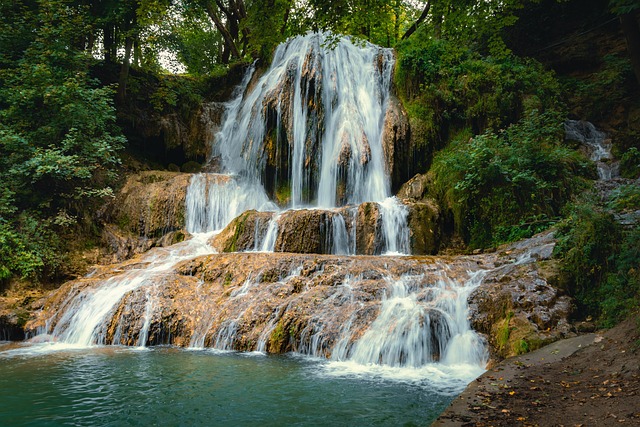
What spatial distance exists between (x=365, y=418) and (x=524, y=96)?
44.9ft

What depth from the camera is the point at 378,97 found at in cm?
1614

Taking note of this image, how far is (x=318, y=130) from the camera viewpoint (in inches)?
602

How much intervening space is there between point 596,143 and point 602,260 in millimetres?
11111

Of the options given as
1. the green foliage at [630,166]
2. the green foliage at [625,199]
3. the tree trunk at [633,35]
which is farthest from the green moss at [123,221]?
the green foliage at [630,166]

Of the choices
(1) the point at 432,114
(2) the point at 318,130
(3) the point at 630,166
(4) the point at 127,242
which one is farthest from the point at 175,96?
(3) the point at 630,166

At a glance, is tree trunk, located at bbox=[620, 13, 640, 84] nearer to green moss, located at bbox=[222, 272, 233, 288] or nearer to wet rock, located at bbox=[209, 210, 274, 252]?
green moss, located at bbox=[222, 272, 233, 288]

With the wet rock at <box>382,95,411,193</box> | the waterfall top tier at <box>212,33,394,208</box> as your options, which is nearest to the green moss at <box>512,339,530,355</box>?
the waterfall top tier at <box>212,33,394,208</box>

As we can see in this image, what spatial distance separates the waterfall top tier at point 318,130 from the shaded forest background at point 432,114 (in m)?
1.25

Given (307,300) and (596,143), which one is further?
(596,143)

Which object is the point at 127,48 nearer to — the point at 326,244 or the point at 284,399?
the point at 326,244

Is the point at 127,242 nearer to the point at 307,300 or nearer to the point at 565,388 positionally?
the point at 307,300

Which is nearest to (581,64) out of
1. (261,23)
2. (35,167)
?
(261,23)

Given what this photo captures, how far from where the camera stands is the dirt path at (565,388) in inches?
128

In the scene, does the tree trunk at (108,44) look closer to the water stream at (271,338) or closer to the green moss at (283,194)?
the water stream at (271,338)
